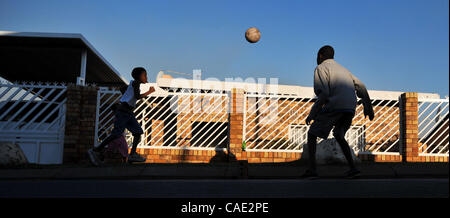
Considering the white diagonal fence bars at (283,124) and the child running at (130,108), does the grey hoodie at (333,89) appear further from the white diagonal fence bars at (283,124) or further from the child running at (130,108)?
the white diagonal fence bars at (283,124)

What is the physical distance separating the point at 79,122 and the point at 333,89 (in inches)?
179

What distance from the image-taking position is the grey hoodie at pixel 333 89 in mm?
3596

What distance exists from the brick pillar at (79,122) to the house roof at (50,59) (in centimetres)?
363

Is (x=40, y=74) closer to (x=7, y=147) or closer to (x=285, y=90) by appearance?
(x=285, y=90)

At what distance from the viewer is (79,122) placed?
6492mm

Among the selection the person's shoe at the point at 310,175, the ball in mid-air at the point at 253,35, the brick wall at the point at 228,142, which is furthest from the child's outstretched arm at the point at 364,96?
the ball in mid-air at the point at 253,35

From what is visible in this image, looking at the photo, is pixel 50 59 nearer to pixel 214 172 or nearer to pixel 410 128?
pixel 214 172

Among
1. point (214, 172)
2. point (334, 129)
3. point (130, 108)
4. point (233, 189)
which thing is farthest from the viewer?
point (130, 108)

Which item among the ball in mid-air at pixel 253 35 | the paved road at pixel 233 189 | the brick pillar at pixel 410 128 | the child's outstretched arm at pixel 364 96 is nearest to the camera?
the paved road at pixel 233 189

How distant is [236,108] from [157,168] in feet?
9.72

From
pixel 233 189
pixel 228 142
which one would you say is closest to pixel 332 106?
pixel 233 189

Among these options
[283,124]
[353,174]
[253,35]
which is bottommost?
[353,174]

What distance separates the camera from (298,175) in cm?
393

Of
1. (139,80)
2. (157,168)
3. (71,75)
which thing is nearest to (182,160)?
(139,80)
